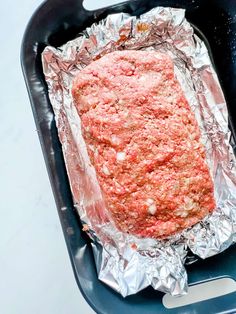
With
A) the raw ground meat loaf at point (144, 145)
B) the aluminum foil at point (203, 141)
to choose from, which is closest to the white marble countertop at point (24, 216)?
the aluminum foil at point (203, 141)

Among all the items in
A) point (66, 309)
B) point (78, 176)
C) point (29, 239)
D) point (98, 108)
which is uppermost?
point (98, 108)

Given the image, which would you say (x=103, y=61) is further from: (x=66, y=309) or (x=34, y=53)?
(x=66, y=309)

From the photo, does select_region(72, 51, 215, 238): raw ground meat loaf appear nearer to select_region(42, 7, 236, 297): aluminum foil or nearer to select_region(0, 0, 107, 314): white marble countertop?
A: select_region(42, 7, 236, 297): aluminum foil

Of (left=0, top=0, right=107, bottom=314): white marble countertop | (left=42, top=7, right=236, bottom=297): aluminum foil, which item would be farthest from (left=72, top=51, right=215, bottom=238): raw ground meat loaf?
(left=0, top=0, right=107, bottom=314): white marble countertop

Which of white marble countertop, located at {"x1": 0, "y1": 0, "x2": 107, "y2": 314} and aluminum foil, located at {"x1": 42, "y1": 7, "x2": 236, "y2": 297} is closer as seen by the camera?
aluminum foil, located at {"x1": 42, "y1": 7, "x2": 236, "y2": 297}

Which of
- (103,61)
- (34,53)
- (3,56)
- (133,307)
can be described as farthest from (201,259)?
(3,56)

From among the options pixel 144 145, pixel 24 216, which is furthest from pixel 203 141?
pixel 24 216

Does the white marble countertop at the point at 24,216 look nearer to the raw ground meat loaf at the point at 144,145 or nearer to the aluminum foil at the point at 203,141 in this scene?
the aluminum foil at the point at 203,141
